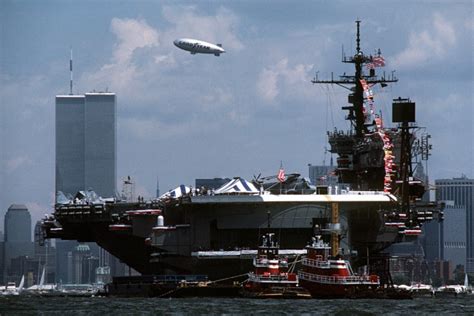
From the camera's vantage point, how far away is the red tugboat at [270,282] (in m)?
138

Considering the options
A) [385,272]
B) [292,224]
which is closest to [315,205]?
[292,224]

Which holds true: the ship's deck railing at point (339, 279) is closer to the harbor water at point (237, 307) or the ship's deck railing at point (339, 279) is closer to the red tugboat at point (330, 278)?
the red tugboat at point (330, 278)

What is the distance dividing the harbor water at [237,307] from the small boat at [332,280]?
133 cm

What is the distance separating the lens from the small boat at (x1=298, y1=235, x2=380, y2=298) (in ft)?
453

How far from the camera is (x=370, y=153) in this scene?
169875mm

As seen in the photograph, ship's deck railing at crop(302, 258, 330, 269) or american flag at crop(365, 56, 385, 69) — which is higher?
american flag at crop(365, 56, 385, 69)

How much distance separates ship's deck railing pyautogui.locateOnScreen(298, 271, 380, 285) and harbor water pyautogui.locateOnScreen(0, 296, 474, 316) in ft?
5.32

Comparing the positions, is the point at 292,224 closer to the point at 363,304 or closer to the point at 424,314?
the point at 363,304

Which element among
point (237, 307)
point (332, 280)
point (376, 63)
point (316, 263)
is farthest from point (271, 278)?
point (376, 63)

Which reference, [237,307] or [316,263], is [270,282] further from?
[237,307]

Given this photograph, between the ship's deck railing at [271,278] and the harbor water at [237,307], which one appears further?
the ship's deck railing at [271,278]

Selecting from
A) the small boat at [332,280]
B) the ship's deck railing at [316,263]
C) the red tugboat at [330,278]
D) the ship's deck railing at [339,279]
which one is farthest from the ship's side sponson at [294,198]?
the ship's deck railing at [339,279]

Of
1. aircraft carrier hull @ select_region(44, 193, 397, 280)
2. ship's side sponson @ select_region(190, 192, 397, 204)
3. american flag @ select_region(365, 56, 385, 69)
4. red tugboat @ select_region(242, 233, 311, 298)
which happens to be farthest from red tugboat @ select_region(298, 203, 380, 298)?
american flag @ select_region(365, 56, 385, 69)

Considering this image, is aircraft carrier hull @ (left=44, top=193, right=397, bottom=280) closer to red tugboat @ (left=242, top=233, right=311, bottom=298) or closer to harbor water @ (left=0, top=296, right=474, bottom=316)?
red tugboat @ (left=242, top=233, right=311, bottom=298)
